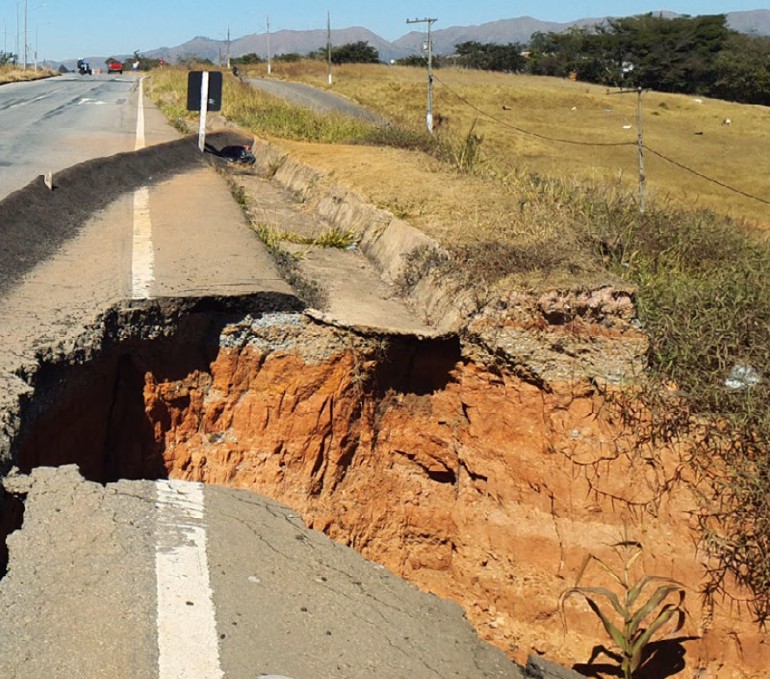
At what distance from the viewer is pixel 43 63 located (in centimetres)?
8444

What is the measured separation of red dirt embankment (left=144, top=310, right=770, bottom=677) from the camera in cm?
672

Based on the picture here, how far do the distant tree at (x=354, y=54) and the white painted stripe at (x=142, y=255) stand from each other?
270 feet

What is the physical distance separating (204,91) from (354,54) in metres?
76.1

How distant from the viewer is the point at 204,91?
17453mm

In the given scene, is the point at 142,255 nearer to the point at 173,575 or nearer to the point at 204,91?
the point at 173,575

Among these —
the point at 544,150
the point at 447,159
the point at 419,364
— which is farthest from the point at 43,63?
the point at 419,364

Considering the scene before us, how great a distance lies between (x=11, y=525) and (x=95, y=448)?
1.53 meters

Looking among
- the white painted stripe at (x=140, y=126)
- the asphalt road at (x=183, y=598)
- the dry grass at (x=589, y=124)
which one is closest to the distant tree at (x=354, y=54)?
the dry grass at (x=589, y=124)

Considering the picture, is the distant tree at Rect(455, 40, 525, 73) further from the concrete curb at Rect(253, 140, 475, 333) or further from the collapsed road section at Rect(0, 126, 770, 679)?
the collapsed road section at Rect(0, 126, 770, 679)

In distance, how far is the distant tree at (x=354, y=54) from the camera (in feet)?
297

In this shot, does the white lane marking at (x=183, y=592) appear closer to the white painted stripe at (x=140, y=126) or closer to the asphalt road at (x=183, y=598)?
the asphalt road at (x=183, y=598)

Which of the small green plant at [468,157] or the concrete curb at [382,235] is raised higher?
the small green plant at [468,157]

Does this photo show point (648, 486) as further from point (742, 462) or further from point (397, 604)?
point (397, 604)

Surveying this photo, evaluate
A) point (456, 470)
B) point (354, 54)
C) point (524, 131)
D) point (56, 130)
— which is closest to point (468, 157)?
point (456, 470)
